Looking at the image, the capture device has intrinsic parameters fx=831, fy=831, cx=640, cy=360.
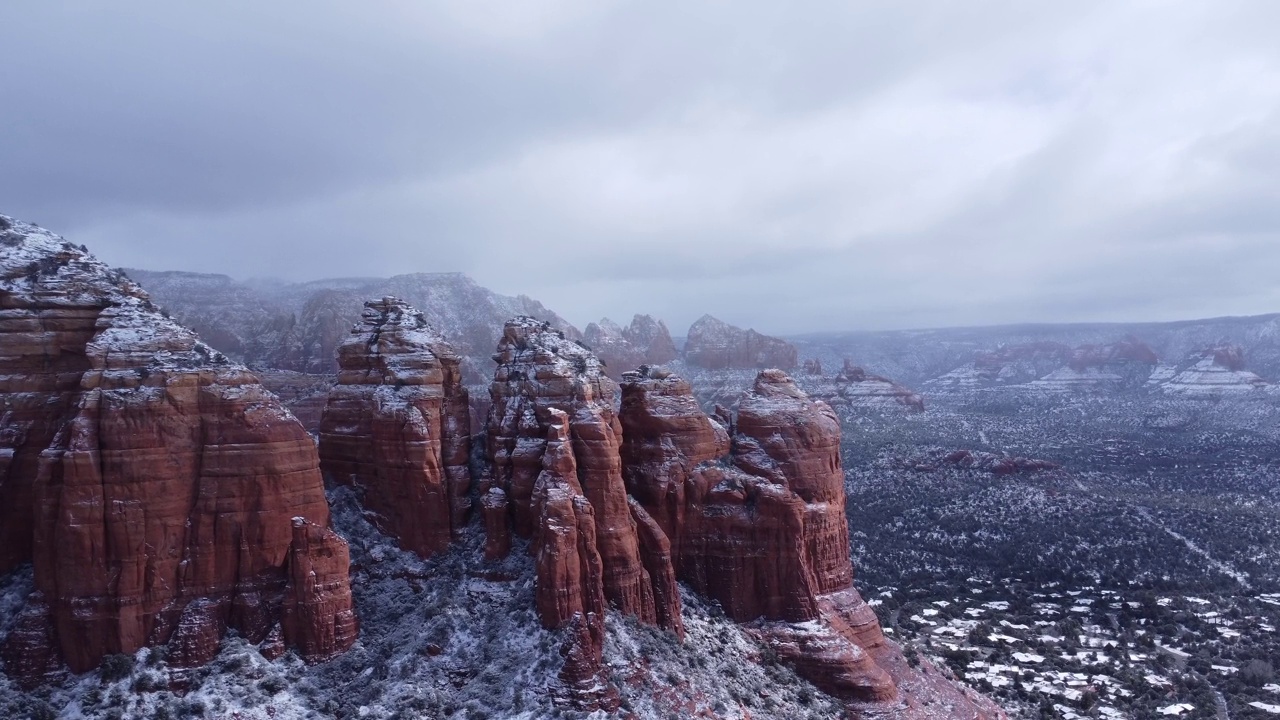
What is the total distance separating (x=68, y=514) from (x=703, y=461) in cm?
2792

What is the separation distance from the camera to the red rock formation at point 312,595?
32.8 metres

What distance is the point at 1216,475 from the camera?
130000 mm

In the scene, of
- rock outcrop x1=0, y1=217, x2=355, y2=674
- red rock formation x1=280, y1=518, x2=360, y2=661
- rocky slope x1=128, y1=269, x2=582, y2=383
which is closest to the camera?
rock outcrop x1=0, y1=217, x2=355, y2=674

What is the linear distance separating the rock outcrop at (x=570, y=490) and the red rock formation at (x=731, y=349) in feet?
464

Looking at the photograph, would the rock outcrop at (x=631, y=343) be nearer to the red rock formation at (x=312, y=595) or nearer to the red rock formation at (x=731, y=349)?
the red rock formation at (x=731, y=349)

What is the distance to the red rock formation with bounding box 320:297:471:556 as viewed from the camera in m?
39.2

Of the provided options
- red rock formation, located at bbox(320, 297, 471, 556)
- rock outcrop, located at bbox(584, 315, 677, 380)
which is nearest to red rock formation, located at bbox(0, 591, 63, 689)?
red rock formation, located at bbox(320, 297, 471, 556)

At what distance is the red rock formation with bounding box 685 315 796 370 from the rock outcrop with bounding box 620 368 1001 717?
445 ft

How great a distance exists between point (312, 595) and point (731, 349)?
156 m

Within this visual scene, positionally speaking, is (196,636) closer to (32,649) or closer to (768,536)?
(32,649)

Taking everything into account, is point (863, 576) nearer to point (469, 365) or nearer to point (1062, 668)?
point (1062, 668)

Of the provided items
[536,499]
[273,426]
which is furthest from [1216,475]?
[273,426]

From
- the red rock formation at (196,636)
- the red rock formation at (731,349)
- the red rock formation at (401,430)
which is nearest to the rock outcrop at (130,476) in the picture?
the red rock formation at (196,636)

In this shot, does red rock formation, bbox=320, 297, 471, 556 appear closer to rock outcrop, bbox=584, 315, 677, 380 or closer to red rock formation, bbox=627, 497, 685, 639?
red rock formation, bbox=627, 497, 685, 639
